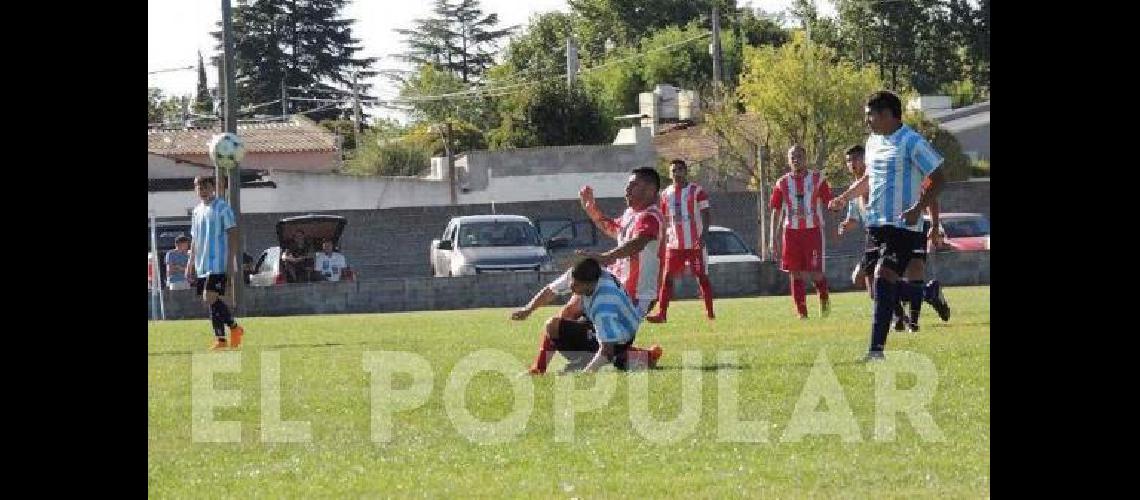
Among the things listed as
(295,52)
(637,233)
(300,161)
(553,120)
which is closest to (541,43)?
(295,52)

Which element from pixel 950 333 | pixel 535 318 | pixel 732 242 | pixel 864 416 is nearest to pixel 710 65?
pixel 732 242

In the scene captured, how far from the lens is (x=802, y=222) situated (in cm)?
2270

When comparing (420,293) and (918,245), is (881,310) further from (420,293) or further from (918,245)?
(420,293)

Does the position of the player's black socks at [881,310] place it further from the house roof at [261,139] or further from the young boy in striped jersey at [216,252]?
the house roof at [261,139]

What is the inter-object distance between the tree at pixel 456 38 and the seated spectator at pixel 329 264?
10854 cm

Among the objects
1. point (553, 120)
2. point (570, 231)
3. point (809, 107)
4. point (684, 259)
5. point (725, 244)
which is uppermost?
point (553, 120)

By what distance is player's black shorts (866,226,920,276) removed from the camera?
1523cm

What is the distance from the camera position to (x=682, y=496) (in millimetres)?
9070

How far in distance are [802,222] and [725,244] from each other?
20.1m

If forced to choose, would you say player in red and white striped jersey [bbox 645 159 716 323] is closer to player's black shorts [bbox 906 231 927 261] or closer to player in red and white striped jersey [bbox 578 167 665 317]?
player in red and white striped jersey [bbox 578 167 665 317]

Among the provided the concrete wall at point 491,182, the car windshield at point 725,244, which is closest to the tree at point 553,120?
the concrete wall at point 491,182
